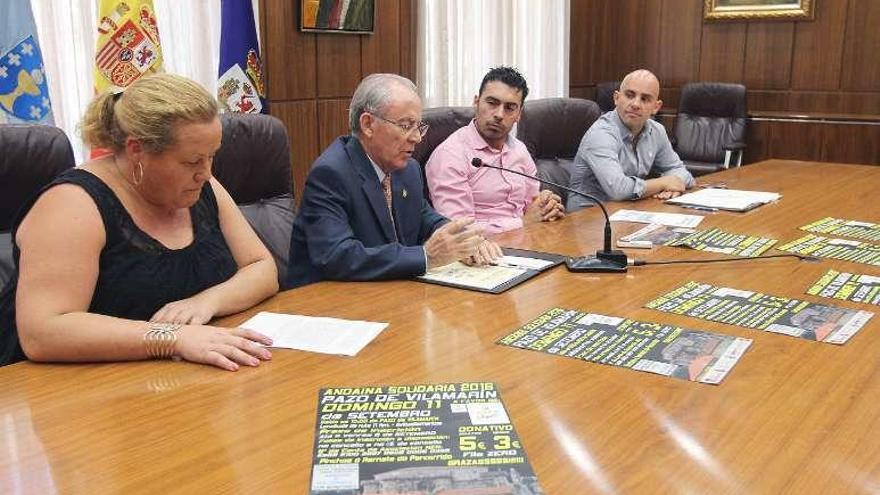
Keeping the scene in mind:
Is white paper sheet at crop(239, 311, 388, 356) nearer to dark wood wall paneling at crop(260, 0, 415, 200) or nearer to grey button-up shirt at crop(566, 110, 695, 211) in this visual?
grey button-up shirt at crop(566, 110, 695, 211)

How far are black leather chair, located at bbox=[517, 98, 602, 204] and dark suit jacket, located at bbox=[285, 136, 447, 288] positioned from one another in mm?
1315

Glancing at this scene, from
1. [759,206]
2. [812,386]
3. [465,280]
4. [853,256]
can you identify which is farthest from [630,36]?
[812,386]

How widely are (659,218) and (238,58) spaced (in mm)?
2134

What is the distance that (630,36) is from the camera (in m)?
6.92

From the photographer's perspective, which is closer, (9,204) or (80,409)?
(80,409)

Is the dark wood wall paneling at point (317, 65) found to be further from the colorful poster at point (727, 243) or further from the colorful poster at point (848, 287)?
the colorful poster at point (848, 287)

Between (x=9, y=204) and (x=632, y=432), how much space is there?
1.49m

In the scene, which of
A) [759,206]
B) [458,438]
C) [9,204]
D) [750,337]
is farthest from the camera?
[759,206]

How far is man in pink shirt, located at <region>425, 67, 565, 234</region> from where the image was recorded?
277cm

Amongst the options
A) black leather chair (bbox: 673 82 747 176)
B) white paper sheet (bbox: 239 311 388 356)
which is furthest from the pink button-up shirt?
black leather chair (bbox: 673 82 747 176)

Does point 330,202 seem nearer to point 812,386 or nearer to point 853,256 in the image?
point 812,386

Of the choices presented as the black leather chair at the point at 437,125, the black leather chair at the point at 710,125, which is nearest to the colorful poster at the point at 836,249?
the black leather chair at the point at 437,125

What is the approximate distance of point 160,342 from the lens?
54.7 inches

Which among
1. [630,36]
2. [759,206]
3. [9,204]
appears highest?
[630,36]
